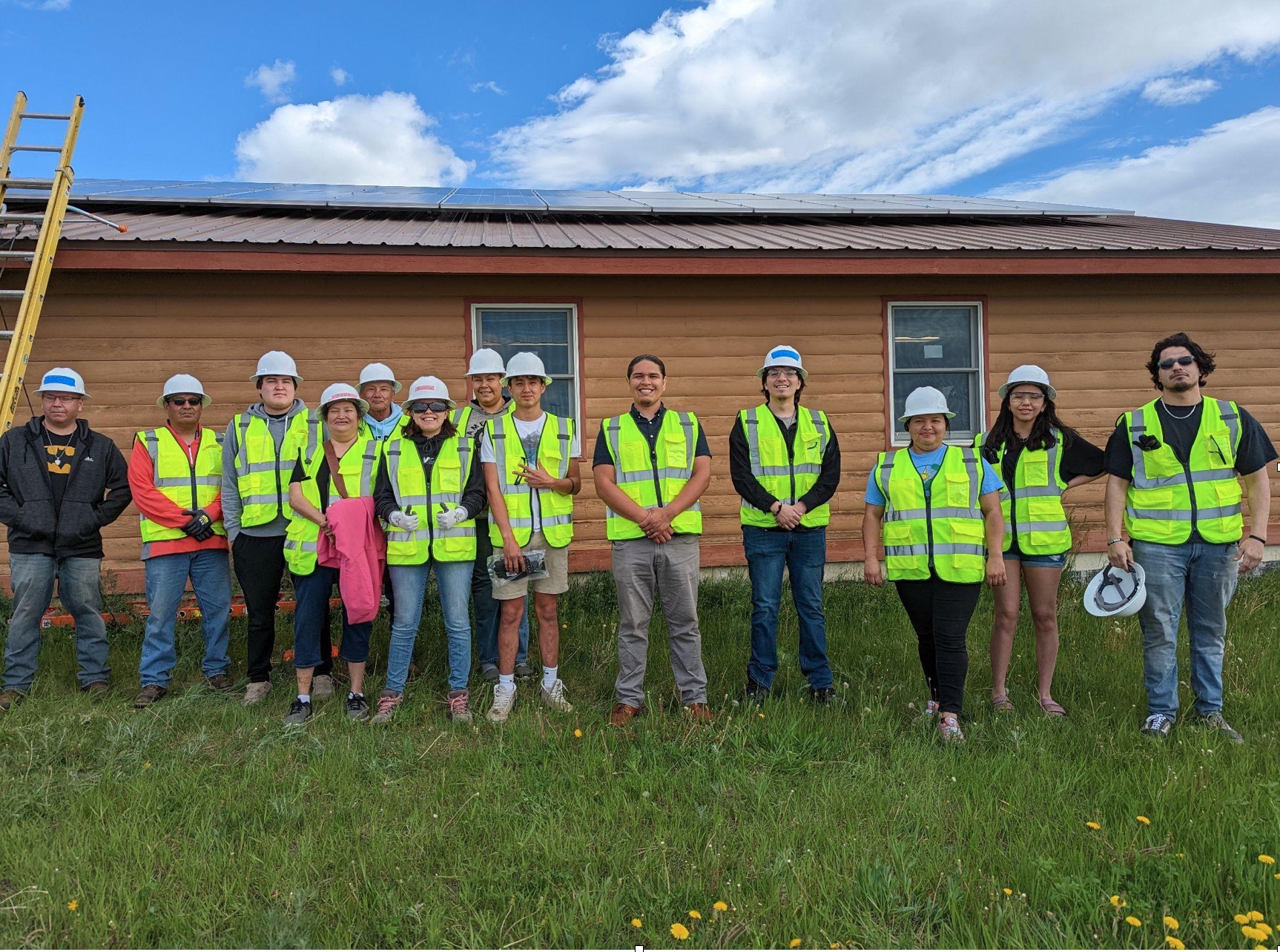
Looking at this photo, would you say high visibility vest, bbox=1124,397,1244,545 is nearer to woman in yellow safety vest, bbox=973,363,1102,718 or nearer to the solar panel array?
woman in yellow safety vest, bbox=973,363,1102,718

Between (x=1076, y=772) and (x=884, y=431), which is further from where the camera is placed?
(x=884, y=431)

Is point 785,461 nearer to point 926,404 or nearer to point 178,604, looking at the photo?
point 926,404

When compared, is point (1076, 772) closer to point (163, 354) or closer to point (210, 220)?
point (163, 354)

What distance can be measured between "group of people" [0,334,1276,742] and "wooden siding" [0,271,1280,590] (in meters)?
2.09

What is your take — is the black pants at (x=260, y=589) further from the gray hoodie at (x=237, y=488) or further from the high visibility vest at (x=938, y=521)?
the high visibility vest at (x=938, y=521)

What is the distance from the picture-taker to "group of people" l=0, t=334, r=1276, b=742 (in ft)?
14.0

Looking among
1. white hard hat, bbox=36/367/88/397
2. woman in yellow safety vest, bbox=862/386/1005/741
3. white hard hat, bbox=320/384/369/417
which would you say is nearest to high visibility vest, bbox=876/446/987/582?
woman in yellow safety vest, bbox=862/386/1005/741

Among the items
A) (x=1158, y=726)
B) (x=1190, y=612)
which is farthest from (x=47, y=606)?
(x=1190, y=612)

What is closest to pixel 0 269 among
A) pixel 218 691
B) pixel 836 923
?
pixel 218 691

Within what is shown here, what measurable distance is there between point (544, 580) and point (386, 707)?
1.17m

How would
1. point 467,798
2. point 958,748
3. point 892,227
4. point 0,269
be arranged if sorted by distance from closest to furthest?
point 467,798 → point 958,748 → point 0,269 → point 892,227

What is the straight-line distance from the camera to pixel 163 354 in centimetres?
727

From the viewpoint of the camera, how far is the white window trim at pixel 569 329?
7.65 meters

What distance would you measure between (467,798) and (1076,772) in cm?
287
